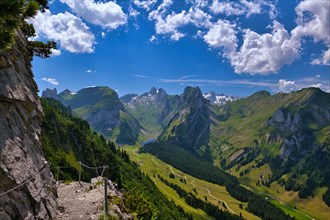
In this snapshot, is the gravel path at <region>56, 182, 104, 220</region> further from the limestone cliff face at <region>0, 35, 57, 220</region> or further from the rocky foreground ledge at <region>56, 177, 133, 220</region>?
the limestone cliff face at <region>0, 35, 57, 220</region>

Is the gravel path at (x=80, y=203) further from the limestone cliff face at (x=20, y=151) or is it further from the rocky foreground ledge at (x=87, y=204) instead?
the limestone cliff face at (x=20, y=151)

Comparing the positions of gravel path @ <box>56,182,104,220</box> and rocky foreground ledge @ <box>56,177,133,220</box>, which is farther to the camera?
gravel path @ <box>56,182,104,220</box>

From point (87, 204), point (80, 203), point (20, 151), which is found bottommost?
point (80, 203)

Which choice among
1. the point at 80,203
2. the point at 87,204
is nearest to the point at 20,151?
the point at 87,204

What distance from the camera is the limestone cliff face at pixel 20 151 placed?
25.6 meters

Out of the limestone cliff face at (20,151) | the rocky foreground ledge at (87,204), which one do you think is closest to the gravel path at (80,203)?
the rocky foreground ledge at (87,204)

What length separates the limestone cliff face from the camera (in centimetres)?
2561

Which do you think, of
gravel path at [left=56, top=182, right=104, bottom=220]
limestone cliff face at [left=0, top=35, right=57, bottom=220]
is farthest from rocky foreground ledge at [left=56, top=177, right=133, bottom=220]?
limestone cliff face at [left=0, top=35, right=57, bottom=220]

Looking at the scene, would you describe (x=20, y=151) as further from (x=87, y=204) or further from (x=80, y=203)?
(x=80, y=203)

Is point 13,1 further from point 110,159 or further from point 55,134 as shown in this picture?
point 110,159

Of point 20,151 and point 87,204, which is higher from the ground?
point 20,151

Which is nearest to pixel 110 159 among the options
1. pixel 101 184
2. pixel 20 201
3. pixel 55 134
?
pixel 55 134

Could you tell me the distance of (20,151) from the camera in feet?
95.5

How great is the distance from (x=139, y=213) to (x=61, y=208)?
8575 mm
